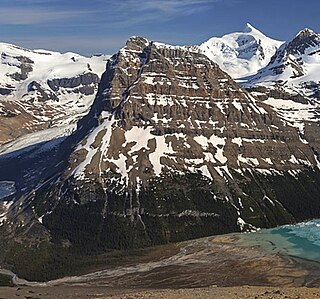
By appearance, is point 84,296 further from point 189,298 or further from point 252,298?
point 252,298

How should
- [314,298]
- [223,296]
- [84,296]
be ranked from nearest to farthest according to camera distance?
1. [314,298]
2. [223,296]
3. [84,296]

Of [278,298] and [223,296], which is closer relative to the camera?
[278,298]

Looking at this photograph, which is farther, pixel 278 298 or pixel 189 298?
pixel 189 298

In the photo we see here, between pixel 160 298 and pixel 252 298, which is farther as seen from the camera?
pixel 160 298

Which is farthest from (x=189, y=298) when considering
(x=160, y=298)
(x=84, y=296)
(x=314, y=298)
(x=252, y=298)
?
(x=84, y=296)

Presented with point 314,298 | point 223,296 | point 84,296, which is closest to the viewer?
point 314,298

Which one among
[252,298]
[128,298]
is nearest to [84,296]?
[128,298]

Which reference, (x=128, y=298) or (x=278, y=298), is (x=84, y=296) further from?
(x=278, y=298)

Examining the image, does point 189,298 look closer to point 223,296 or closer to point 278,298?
point 223,296
